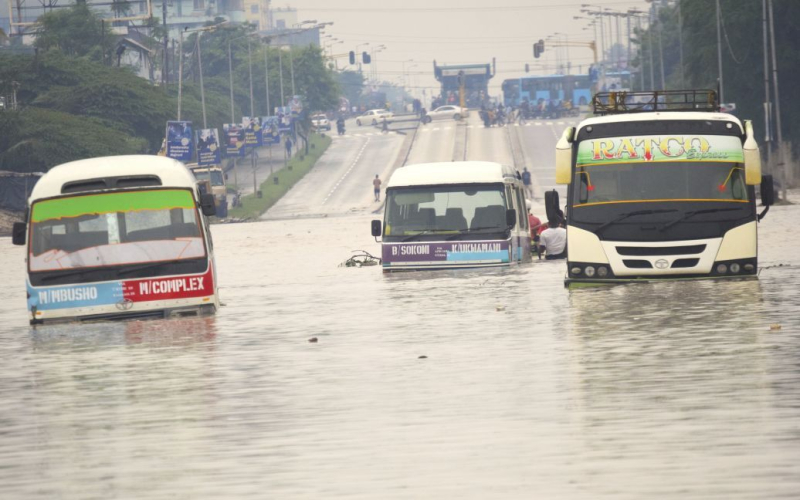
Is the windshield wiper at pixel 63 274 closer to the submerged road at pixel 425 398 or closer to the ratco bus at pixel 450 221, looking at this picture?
the submerged road at pixel 425 398

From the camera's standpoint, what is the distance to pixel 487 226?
2597 cm

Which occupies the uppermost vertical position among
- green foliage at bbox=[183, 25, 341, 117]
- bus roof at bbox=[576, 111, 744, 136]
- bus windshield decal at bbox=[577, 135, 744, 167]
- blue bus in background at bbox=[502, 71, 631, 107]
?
green foliage at bbox=[183, 25, 341, 117]

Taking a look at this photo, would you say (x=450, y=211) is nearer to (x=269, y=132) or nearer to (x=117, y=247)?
(x=117, y=247)

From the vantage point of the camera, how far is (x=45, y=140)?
72.7m

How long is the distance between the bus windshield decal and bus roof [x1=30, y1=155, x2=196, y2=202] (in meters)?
5.30

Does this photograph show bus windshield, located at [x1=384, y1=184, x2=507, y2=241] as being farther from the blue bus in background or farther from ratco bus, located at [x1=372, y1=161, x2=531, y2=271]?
the blue bus in background

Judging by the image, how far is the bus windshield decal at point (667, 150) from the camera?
65.7 feet

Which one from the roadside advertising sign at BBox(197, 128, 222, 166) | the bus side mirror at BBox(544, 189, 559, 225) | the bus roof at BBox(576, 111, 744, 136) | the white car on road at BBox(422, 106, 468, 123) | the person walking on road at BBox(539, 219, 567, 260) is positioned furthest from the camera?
the white car on road at BBox(422, 106, 468, 123)

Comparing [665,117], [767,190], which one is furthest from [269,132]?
[767,190]

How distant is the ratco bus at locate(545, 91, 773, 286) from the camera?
19.5 meters

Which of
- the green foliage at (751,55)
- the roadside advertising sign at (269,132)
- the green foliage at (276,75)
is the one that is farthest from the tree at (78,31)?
the green foliage at (751,55)

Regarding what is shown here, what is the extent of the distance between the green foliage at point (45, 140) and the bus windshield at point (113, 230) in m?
53.3

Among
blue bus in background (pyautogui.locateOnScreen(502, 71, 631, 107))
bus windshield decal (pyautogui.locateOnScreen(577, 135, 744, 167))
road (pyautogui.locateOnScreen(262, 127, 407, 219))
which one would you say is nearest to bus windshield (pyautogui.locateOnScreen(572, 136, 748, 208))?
bus windshield decal (pyautogui.locateOnScreen(577, 135, 744, 167))

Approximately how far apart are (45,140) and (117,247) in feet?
185
